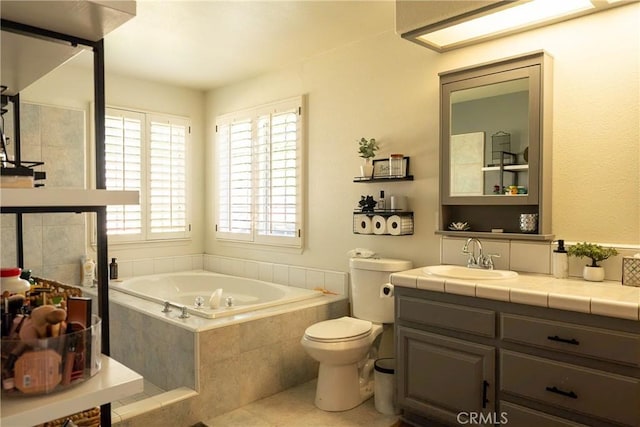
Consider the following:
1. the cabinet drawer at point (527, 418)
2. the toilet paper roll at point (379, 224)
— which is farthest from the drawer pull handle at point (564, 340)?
the toilet paper roll at point (379, 224)

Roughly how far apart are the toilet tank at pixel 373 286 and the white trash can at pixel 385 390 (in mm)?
368

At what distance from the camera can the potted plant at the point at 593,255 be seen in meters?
2.34

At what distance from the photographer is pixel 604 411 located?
6.19 feet

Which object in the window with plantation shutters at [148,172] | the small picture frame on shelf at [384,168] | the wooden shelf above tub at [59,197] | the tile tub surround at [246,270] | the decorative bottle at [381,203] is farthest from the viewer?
the window with plantation shutters at [148,172]

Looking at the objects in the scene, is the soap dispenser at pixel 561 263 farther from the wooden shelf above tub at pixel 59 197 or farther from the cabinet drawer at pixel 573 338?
the wooden shelf above tub at pixel 59 197

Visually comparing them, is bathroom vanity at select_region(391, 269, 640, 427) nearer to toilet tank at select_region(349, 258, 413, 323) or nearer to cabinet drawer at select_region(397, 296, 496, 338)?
cabinet drawer at select_region(397, 296, 496, 338)

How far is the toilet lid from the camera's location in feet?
9.13

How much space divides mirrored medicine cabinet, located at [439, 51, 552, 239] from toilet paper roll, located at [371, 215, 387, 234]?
0.43 m

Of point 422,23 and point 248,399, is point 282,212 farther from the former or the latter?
point 422,23

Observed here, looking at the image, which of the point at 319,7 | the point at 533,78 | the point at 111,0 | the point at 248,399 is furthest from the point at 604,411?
the point at 319,7

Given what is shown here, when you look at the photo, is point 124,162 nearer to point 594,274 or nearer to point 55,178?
point 55,178

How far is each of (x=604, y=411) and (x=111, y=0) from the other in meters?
2.25

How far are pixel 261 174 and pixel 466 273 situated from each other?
2.29 m

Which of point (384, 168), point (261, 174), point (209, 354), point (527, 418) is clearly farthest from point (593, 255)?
Answer: point (261, 174)
